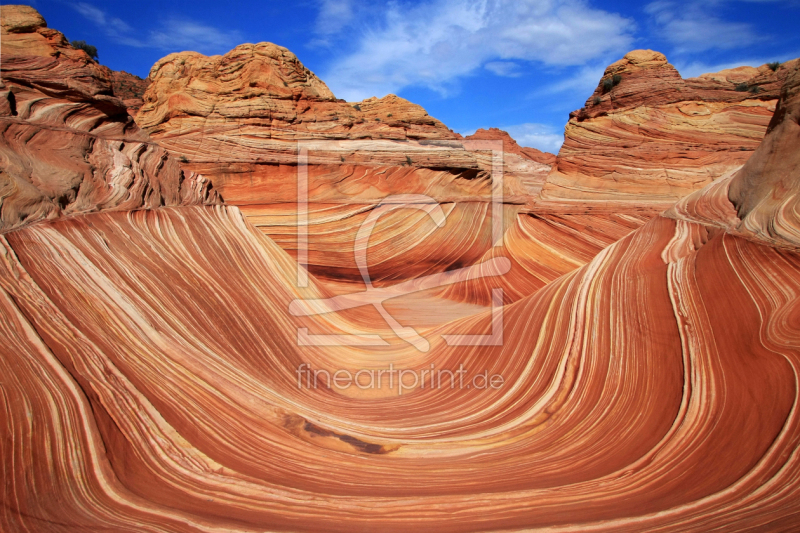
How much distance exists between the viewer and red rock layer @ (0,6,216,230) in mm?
3777

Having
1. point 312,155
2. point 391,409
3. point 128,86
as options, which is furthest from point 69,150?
point 128,86

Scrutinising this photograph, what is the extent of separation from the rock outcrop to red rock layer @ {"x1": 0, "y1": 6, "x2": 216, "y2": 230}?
7.21 metres

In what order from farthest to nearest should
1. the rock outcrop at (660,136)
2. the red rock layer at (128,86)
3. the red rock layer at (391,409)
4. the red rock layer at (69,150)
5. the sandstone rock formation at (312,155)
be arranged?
the red rock layer at (128,86) < the sandstone rock formation at (312,155) < the rock outcrop at (660,136) < the red rock layer at (69,150) < the red rock layer at (391,409)

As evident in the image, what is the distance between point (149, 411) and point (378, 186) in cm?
897

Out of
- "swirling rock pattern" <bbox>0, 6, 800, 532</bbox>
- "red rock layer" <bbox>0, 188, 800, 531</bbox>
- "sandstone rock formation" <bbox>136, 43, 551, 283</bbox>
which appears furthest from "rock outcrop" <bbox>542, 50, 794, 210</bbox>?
"red rock layer" <bbox>0, 188, 800, 531</bbox>

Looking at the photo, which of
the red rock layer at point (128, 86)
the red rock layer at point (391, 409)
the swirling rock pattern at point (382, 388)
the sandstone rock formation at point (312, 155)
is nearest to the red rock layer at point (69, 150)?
the swirling rock pattern at point (382, 388)

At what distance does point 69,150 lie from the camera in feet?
15.1

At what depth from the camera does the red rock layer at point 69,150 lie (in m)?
3.78

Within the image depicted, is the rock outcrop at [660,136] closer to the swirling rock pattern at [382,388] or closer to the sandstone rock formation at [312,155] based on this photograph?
the sandstone rock formation at [312,155]

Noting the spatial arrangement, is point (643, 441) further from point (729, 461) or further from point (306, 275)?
point (306, 275)

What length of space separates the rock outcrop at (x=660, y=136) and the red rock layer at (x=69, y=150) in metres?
7.21

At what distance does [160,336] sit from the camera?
3.19 meters

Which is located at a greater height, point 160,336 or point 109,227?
point 109,227

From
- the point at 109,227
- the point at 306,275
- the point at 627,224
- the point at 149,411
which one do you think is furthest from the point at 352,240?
the point at 149,411
